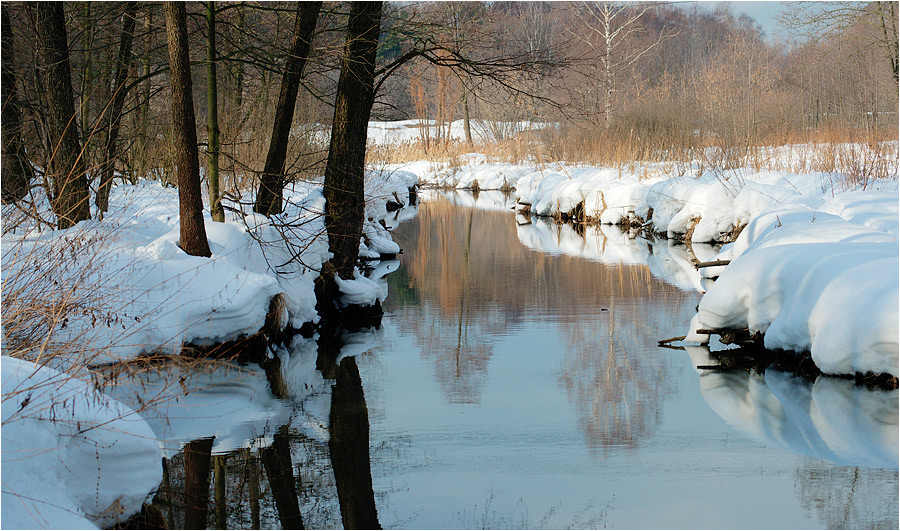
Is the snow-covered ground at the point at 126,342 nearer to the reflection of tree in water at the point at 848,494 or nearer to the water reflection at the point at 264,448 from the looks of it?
the water reflection at the point at 264,448

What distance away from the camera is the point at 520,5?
42.4 m

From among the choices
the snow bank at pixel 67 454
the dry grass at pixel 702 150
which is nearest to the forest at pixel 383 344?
the snow bank at pixel 67 454

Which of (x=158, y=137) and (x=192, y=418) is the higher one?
(x=158, y=137)

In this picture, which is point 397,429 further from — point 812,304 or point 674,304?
point 674,304

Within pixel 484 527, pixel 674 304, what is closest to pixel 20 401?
pixel 484 527

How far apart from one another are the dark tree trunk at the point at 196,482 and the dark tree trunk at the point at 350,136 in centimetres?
415

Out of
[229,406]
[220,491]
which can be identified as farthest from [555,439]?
[229,406]

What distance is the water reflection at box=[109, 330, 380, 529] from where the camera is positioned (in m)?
4.55

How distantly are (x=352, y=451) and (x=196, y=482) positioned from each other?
1024mm

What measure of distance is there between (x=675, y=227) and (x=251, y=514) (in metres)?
13.3

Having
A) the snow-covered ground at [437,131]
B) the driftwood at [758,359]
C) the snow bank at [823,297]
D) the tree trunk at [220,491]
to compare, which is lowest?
the tree trunk at [220,491]

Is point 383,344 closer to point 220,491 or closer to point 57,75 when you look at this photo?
point 220,491

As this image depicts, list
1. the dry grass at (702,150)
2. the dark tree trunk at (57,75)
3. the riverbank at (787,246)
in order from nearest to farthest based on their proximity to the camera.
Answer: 1. the riverbank at (787,246)
2. the dark tree trunk at (57,75)
3. the dry grass at (702,150)

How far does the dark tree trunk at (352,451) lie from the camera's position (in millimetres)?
4617
